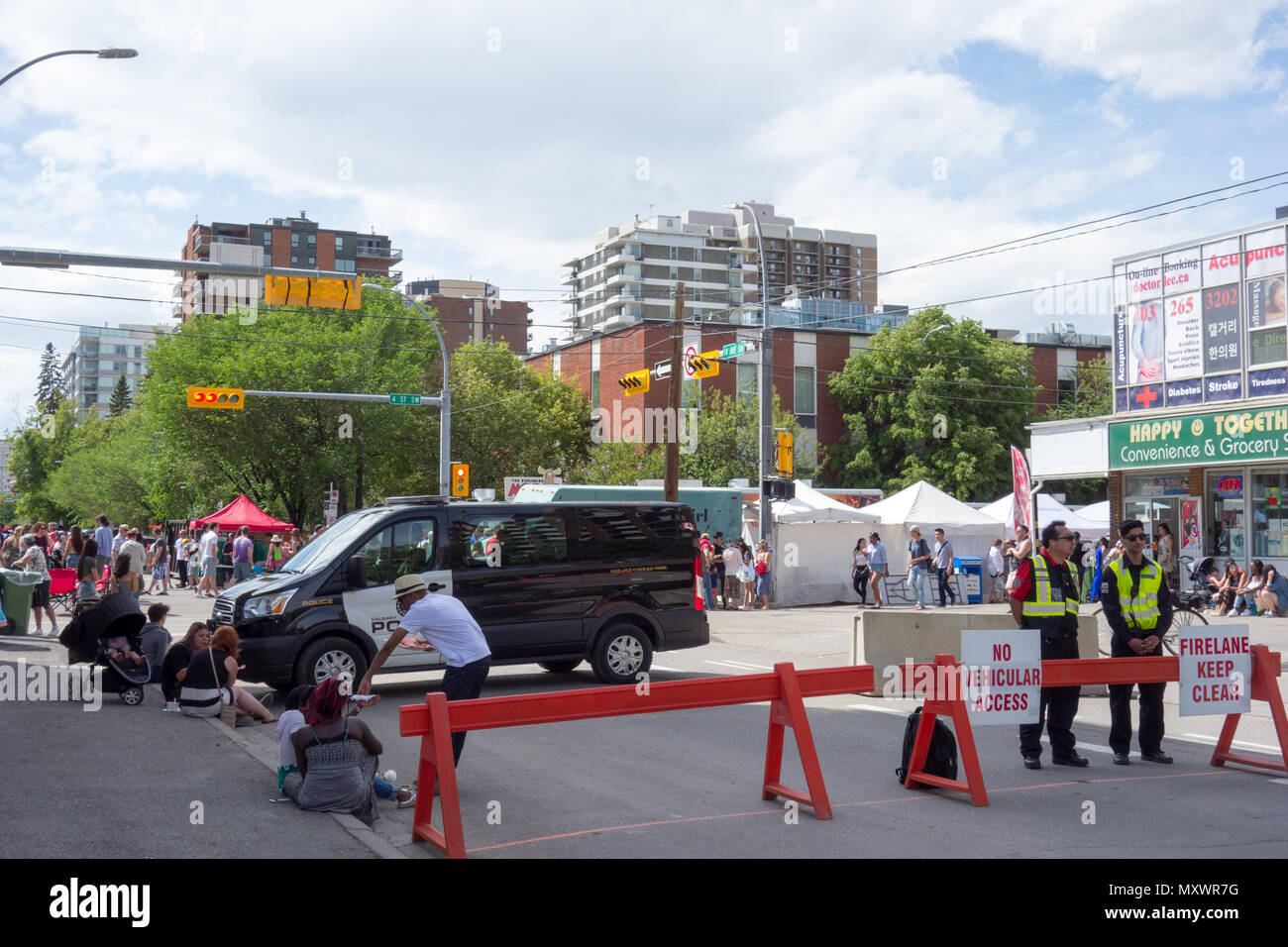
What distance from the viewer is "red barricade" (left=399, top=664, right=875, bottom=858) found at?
21.5 feet

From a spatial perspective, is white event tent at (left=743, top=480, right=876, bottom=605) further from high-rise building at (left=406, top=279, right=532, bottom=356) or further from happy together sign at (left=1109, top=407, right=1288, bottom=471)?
high-rise building at (left=406, top=279, right=532, bottom=356)

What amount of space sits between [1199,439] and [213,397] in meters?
22.3

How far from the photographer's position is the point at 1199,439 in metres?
26.5

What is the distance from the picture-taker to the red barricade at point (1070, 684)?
796 cm

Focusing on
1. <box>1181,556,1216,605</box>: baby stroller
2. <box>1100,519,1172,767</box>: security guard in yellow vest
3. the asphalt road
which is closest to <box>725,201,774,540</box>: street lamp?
<box>1181,556,1216,605</box>: baby stroller

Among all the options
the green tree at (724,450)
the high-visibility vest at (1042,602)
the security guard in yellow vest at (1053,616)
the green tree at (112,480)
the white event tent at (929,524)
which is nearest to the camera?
the security guard in yellow vest at (1053,616)

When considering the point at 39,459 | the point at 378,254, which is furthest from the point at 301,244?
the point at 39,459

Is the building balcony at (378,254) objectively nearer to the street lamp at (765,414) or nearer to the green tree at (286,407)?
the green tree at (286,407)

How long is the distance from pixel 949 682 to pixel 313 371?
38007mm

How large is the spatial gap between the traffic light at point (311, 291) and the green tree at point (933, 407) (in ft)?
124

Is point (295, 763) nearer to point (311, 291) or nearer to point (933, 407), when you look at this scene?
point (311, 291)

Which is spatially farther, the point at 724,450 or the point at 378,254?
the point at 378,254

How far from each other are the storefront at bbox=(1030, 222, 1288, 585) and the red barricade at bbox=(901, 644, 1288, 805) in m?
17.7

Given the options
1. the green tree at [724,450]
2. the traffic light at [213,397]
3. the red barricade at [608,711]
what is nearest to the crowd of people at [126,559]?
the traffic light at [213,397]
